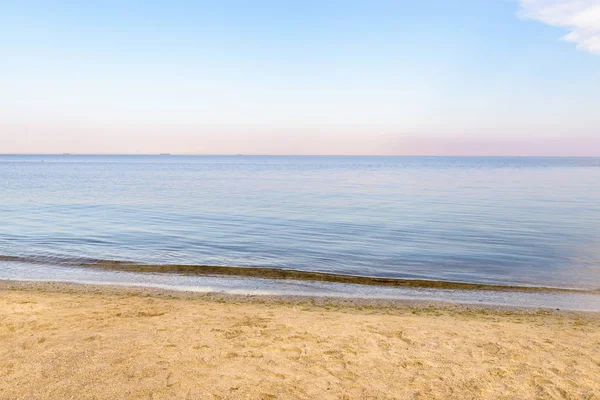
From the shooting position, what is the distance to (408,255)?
18.5 metres

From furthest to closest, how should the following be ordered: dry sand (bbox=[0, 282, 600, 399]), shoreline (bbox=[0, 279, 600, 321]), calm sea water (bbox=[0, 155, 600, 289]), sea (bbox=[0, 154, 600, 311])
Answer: calm sea water (bbox=[0, 155, 600, 289])
sea (bbox=[0, 154, 600, 311])
shoreline (bbox=[0, 279, 600, 321])
dry sand (bbox=[0, 282, 600, 399])

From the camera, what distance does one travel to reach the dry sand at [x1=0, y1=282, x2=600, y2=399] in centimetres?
674

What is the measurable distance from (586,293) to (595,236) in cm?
1104

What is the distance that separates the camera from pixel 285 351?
26.6ft

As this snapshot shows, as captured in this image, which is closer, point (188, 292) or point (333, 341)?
point (333, 341)

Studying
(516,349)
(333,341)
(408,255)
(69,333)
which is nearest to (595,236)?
(408,255)

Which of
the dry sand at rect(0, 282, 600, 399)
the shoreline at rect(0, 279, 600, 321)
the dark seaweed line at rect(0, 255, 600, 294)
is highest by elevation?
the dry sand at rect(0, 282, 600, 399)

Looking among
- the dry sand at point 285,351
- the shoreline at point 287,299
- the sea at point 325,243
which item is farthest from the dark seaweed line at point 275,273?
the dry sand at point 285,351

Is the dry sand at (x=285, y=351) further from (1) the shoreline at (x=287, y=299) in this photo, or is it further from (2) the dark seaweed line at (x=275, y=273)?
(2) the dark seaweed line at (x=275, y=273)

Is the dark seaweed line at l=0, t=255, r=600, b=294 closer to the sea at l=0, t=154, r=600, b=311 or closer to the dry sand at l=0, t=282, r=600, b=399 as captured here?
the sea at l=0, t=154, r=600, b=311

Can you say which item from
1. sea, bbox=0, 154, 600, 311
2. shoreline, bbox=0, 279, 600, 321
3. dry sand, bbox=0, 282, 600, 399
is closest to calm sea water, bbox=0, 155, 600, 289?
sea, bbox=0, 154, 600, 311

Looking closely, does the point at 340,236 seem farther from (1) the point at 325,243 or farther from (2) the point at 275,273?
(2) the point at 275,273

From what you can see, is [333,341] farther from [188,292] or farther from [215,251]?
[215,251]

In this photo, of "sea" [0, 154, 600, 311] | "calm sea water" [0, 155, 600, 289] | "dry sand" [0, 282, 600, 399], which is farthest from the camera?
"calm sea water" [0, 155, 600, 289]
